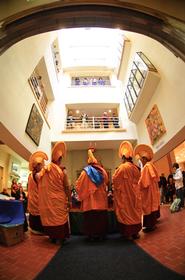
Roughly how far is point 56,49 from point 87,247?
10.4m

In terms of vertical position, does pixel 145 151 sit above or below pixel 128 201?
above

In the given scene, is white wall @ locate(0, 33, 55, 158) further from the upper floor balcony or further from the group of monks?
the upper floor balcony

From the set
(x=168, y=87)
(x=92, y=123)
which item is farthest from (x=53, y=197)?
(x=92, y=123)

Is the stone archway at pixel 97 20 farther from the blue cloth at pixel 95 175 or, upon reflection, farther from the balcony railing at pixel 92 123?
the balcony railing at pixel 92 123

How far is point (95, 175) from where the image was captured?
3.85 meters

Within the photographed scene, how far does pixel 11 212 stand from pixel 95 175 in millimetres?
1672

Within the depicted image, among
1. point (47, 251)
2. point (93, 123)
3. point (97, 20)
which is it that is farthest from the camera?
point (93, 123)

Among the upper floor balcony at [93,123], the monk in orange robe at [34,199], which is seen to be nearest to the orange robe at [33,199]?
the monk in orange robe at [34,199]

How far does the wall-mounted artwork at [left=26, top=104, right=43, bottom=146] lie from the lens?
6533mm

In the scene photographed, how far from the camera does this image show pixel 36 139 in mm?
7422

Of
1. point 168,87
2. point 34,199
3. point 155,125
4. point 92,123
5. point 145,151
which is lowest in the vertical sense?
point 34,199

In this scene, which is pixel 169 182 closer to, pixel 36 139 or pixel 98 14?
pixel 36 139

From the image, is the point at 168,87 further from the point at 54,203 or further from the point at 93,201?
the point at 54,203

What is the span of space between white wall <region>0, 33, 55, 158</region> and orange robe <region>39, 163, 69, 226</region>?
1.74 meters
